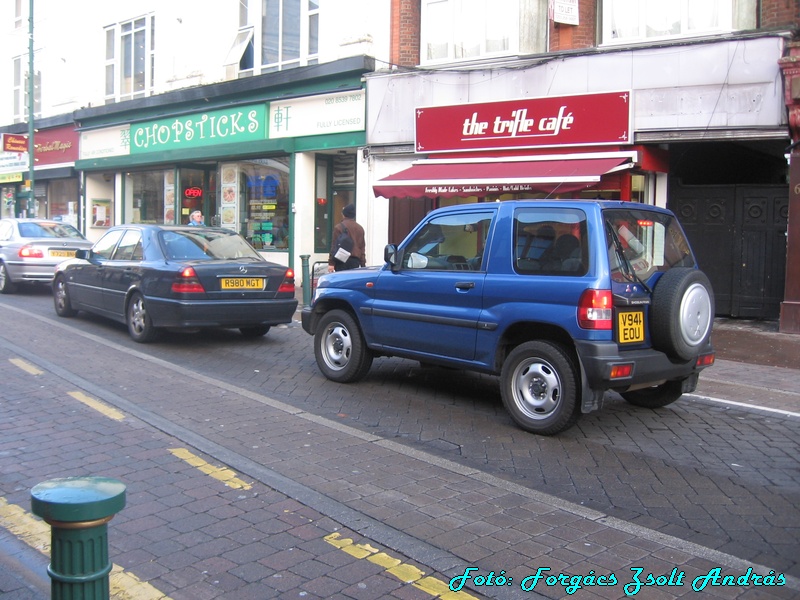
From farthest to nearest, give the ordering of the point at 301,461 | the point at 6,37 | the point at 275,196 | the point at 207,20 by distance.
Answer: the point at 6,37 → the point at 207,20 → the point at 275,196 → the point at 301,461

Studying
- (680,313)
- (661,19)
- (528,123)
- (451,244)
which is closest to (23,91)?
(528,123)

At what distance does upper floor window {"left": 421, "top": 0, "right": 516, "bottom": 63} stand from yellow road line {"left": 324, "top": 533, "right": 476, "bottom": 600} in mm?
12740

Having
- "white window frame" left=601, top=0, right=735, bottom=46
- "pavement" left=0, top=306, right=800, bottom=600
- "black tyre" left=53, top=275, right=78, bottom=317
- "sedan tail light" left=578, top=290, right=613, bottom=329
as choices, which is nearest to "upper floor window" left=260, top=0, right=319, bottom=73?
"white window frame" left=601, top=0, right=735, bottom=46

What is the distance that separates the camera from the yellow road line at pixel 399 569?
141 inches

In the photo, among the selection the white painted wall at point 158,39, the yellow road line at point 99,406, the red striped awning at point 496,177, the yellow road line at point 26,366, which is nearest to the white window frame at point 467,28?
the white painted wall at point 158,39

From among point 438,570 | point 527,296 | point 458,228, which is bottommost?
point 438,570

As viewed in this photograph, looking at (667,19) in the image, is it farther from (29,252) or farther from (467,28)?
(29,252)

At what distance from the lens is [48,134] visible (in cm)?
2791

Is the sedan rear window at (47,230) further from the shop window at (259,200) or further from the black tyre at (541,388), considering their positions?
the black tyre at (541,388)

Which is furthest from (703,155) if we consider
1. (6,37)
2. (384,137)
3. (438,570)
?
(6,37)

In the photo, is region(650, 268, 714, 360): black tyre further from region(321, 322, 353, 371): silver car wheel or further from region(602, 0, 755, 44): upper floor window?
region(602, 0, 755, 44): upper floor window

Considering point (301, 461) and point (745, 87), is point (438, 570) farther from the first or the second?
point (745, 87)

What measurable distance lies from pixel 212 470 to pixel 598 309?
3012 mm

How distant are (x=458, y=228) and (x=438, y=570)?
391 centimetres
